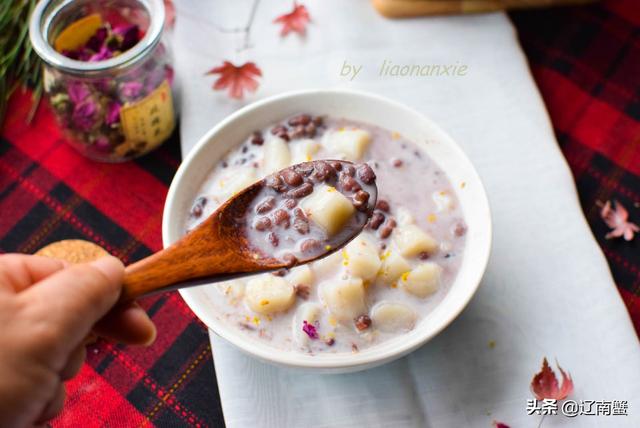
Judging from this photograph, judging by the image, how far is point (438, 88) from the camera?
2.49 metres

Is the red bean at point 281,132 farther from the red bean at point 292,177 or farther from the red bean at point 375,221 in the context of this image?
the red bean at point 375,221

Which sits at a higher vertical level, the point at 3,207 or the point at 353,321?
the point at 353,321

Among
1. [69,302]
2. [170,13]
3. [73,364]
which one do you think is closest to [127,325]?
[73,364]

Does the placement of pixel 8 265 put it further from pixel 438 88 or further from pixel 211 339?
pixel 438 88

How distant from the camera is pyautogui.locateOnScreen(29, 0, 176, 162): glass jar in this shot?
83.4 inches

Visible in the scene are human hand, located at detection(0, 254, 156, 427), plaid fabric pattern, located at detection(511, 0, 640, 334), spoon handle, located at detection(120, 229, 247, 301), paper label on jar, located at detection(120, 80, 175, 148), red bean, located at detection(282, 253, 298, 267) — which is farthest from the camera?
plaid fabric pattern, located at detection(511, 0, 640, 334)

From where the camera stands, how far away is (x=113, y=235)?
224 cm

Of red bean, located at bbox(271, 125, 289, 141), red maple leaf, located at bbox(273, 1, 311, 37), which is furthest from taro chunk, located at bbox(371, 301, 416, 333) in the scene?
red maple leaf, located at bbox(273, 1, 311, 37)

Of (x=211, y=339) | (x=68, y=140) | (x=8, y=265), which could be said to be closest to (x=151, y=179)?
(x=68, y=140)

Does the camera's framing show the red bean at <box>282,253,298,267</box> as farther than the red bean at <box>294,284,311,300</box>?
No

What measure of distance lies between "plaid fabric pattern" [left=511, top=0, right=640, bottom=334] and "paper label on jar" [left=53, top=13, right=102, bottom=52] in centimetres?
162

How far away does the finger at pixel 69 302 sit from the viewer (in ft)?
3.80

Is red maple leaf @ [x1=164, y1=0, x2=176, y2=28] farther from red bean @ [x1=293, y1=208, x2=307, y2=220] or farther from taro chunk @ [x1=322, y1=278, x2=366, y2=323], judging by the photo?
taro chunk @ [x1=322, y1=278, x2=366, y2=323]

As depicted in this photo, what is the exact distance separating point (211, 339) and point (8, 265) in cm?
81
